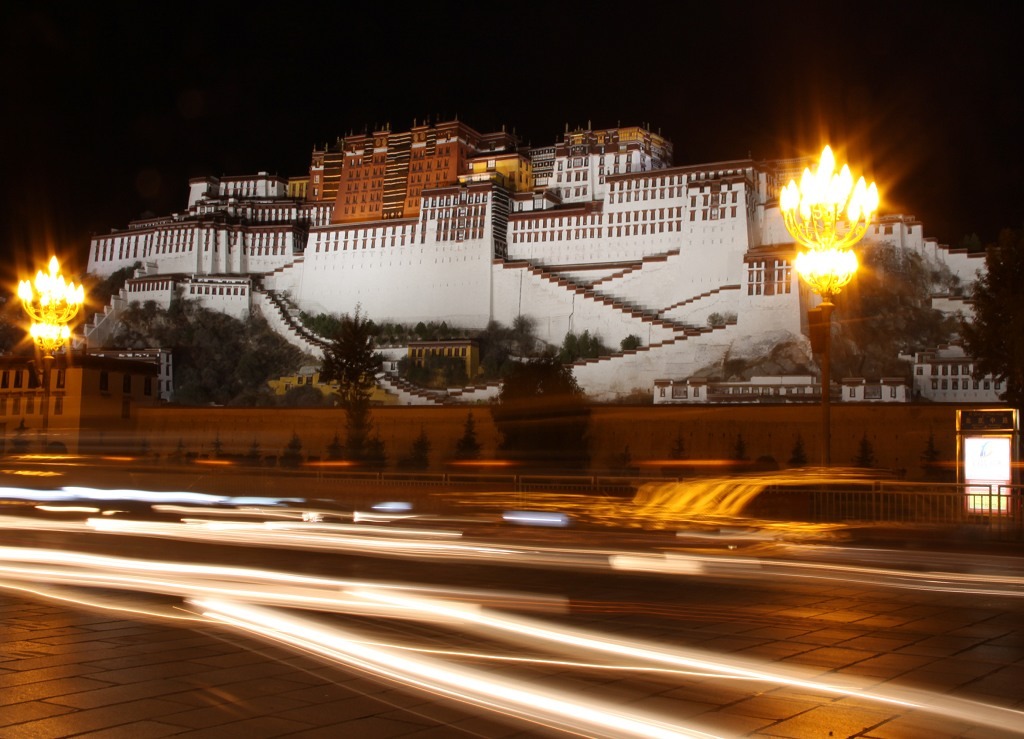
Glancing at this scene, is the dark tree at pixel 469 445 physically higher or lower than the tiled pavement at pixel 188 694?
higher

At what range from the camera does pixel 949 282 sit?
47.6 m

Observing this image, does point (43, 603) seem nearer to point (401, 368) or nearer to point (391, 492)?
point (391, 492)

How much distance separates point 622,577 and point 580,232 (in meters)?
52.1

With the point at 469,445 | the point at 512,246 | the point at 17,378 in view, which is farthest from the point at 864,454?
the point at 512,246

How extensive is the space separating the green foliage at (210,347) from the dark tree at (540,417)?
25880 millimetres

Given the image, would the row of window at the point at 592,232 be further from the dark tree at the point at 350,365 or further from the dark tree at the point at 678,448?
the dark tree at the point at 678,448

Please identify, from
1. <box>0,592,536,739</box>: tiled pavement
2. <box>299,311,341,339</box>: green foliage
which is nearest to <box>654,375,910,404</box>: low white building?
<box>299,311,341,339</box>: green foliage

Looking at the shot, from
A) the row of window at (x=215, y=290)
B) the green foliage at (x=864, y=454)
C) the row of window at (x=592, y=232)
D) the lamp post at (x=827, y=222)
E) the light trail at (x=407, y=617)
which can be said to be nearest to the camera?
the light trail at (x=407, y=617)

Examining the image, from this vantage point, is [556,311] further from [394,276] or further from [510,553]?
[510,553]

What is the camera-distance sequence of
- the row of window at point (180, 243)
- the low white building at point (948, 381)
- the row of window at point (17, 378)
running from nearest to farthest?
the low white building at point (948, 381) → the row of window at point (17, 378) → the row of window at point (180, 243)

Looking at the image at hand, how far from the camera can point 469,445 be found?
34.6 metres

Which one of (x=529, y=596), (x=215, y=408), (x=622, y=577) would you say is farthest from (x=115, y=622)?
(x=215, y=408)

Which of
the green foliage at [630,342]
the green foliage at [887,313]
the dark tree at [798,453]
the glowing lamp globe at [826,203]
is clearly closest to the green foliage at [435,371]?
the green foliage at [630,342]

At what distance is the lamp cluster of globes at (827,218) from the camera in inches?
516
